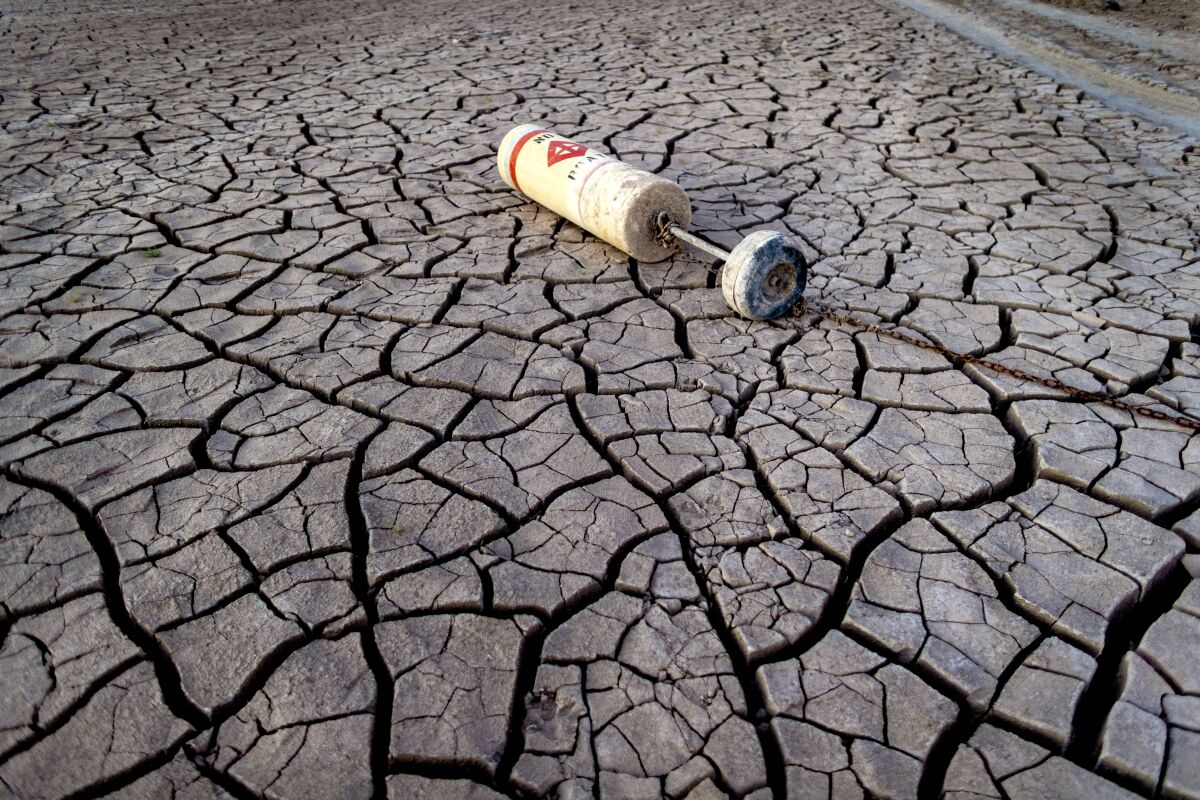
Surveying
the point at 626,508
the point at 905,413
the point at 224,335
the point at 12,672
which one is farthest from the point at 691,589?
the point at 224,335

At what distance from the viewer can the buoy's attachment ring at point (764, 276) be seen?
113 inches

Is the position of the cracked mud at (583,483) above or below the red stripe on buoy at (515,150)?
below

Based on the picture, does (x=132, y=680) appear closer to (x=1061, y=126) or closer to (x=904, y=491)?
(x=904, y=491)

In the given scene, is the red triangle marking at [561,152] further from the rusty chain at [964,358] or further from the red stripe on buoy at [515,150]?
the rusty chain at [964,358]

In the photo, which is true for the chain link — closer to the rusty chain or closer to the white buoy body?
the rusty chain

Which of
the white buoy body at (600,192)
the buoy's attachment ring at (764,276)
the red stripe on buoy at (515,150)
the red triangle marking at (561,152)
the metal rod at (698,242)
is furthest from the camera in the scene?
the red stripe on buoy at (515,150)

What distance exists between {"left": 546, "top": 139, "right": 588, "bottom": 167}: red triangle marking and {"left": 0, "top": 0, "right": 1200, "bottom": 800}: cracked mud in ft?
1.10

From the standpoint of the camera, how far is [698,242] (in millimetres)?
3105

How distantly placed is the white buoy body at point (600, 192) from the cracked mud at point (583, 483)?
0.55ft

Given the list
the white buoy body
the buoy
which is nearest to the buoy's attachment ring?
the buoy

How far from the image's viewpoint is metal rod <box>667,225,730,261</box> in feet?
10.0

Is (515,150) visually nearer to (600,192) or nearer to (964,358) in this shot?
(600,192)

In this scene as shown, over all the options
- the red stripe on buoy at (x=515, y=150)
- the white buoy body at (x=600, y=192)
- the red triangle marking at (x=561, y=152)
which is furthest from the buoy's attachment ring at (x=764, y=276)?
the red stripe on buoy at (x=515, y=150)

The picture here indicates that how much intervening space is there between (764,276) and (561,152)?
1.15m
